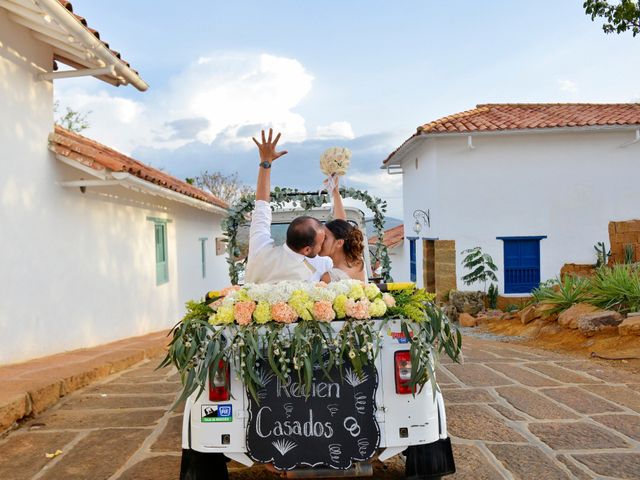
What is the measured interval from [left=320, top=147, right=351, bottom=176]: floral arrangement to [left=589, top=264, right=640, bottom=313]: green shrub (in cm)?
582

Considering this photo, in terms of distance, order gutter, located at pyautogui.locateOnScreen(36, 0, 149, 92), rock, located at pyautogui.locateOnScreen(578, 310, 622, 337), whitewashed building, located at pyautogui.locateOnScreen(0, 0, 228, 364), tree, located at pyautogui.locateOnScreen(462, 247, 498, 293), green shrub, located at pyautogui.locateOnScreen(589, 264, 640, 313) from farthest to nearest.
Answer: tree, located at pyautogui.locateOnScreen(462, 247, 498, 293) < green shrub, located at pyautogui.locateOnScreen(589, 264, 640, 313) < rock, located at pyautogui.locateOnScreen(578, 310, 622, 337) < whitewashed building, located at pyautogui.locateOnScreen(0, 0, 228, 364) < gutter, located at pyautogui.locateOnScreen(36, 0, 149, 92)

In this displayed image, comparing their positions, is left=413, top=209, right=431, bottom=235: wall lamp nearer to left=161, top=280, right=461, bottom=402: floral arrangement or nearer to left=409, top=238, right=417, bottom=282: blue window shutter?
left=409, top=238, right=417, bottom=282: blue window shutter

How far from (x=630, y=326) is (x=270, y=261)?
627 centimetres

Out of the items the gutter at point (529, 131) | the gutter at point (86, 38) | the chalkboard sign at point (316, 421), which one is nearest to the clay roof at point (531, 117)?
the gutter at point (529, 131)

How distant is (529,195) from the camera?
1596cm

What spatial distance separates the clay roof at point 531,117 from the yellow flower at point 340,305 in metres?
13.0

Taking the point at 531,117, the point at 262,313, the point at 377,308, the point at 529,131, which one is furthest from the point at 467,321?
the point at 262,313

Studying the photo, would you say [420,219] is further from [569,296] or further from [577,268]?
[569,296]

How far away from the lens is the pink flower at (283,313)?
9.31 ft

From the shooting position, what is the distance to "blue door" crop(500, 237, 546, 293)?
629 inches

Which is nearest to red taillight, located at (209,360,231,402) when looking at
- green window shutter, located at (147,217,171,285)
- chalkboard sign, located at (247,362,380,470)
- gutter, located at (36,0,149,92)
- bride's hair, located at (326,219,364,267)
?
chalkboard sign, located at (247,362,380,470)

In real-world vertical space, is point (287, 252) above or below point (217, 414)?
above

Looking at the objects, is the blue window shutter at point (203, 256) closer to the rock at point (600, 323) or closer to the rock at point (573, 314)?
the rock at point (573, 314)

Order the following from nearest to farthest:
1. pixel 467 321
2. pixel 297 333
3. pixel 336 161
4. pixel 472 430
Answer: pixel 297 333, pixel 472 430, pixel 336 161, pixel 467 321
